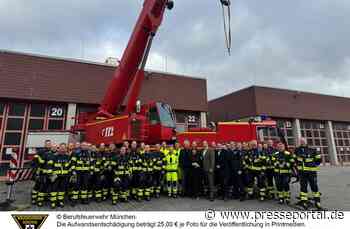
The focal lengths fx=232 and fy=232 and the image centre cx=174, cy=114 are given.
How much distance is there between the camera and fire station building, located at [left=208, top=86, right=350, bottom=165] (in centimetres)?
2448

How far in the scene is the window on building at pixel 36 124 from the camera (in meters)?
14.9

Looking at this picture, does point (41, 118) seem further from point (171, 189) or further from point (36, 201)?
point (171, 189)

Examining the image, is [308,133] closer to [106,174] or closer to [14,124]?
[106,174]

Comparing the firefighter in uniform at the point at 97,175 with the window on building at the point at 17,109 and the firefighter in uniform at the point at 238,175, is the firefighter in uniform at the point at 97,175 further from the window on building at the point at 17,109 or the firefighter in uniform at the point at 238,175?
the window on building at the point at 17,109

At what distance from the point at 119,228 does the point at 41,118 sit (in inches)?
523

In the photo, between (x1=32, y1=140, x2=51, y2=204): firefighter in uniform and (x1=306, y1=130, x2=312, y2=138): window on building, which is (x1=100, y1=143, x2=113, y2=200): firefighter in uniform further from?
(x1=306, y1=130, x2=312, y2=138): window on building

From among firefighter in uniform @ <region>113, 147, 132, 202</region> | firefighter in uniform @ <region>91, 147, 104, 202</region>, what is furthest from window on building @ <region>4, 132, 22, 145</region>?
firefighter in uniform @ <region>113, 147, 132, 202</region>

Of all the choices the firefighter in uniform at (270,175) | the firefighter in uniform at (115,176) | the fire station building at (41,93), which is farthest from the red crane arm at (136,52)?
the firefighter in uniform at (270,175)

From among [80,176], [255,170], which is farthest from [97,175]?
[255,170]

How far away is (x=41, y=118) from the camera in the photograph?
15.1 meters

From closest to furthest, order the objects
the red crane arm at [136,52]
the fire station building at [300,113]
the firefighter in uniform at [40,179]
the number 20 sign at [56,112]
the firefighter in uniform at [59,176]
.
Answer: the firefighter in uniform at [59,176]
the firefighter in uniform at [40,179]
the red crane arm at [136,52]
the number 20 sign at [56,112]
the fire station building at [300,113]

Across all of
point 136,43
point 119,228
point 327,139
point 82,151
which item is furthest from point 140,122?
point 327,139

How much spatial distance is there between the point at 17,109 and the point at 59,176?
10456 millimetres

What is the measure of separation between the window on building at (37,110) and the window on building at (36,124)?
363 millimetres
